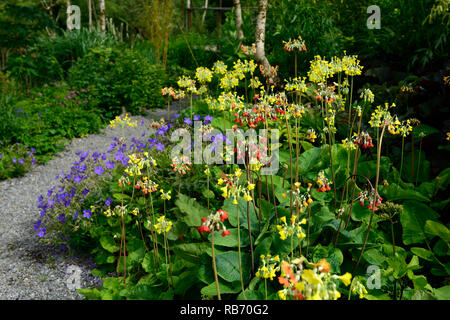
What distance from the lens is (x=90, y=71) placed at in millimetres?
6059

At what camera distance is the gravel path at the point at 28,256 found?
2340 millimetres

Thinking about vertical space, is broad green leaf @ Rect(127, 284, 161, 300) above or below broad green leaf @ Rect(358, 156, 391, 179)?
below

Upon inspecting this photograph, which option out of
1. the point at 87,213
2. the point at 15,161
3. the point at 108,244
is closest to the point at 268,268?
the point at 108,244

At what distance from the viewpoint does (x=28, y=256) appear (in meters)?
2.70

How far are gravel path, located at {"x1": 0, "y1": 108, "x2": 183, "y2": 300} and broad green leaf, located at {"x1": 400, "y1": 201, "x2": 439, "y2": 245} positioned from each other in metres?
1.99

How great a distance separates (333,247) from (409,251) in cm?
66

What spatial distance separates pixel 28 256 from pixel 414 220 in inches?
107

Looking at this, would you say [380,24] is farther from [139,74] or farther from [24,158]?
[24,158]

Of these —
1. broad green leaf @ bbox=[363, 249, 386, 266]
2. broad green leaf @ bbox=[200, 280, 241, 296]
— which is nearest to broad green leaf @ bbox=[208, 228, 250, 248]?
broad green leaf @ bbox=[200, 280, 241, 296]

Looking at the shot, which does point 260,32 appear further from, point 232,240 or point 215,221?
point 215,221

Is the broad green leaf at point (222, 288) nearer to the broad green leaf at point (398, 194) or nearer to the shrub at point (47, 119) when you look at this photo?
the broad green leaf at point (398, 194)

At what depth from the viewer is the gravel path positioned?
2.34 metres

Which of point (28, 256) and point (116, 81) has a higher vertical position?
point (116, 81)

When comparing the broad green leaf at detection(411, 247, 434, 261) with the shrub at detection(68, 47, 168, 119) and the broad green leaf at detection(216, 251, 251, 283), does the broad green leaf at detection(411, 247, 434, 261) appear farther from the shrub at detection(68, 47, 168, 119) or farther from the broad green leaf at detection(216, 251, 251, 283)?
the shrub at detection(68, 47, 168, 119)
